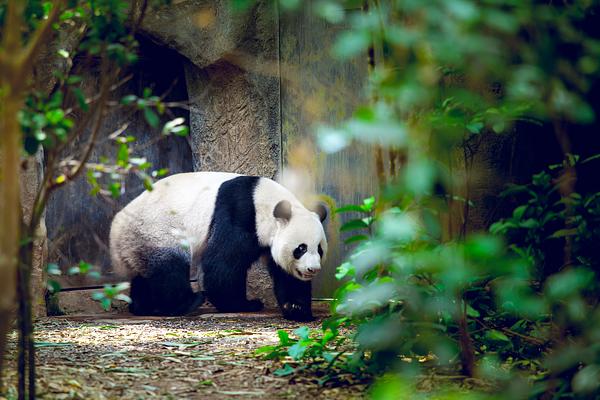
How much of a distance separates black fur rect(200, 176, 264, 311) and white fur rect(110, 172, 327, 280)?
2.8 inches

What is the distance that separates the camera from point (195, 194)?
647cm

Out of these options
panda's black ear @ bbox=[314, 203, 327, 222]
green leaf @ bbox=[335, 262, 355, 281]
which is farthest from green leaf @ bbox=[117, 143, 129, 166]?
panda's black ear @ bbox=[314, 203, 327, 222]

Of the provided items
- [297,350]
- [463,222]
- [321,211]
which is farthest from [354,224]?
[321,211]

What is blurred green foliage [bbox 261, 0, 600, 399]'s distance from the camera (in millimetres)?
1463

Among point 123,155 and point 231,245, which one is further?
point 231,245

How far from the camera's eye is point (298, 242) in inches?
242

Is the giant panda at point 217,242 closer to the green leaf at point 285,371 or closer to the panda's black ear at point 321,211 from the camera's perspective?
the panda's black ear at point 321,211

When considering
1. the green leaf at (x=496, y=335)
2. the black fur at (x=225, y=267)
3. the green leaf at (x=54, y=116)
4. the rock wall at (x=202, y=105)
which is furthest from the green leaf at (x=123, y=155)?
the rock wall at (x=202, y=105)

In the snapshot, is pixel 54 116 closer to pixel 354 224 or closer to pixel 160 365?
pixel 354 224

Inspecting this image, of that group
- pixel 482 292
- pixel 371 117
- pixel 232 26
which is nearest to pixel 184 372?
pixel 482 292

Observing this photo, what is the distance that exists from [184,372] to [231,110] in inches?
155

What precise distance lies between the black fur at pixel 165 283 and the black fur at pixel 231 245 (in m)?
0.22

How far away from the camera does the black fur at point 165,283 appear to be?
6.43 meters

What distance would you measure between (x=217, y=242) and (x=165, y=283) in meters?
0.57
